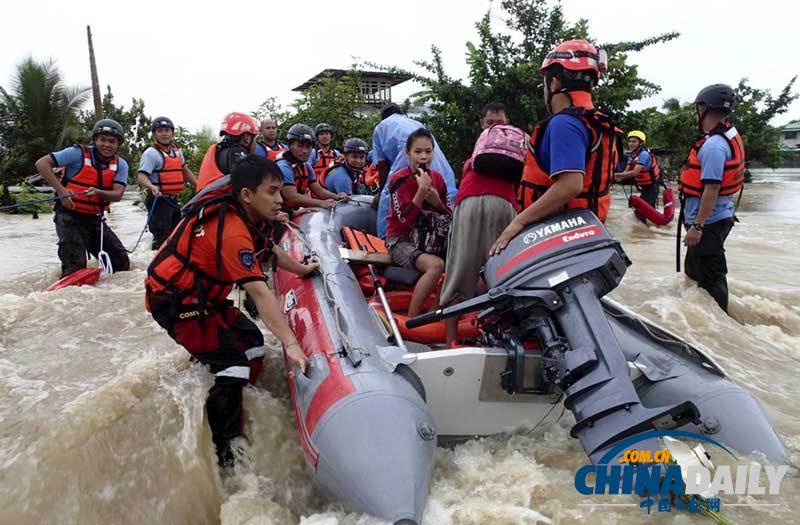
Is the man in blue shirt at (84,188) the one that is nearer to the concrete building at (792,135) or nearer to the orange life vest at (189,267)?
the orange life vest at (189,267)

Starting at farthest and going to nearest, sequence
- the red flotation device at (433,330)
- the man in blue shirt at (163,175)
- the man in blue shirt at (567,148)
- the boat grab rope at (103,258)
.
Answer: the man in blue shirt at (163,175) < the boat grab rope at (103,258) < the red flotation device at (433,330) < the man in blue shirt at (567,148)

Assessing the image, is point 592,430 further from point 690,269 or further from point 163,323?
point 690,269

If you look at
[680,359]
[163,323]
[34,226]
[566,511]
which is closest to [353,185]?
[163,323]

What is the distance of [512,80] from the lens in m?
9.23

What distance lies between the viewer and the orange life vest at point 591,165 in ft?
7.54

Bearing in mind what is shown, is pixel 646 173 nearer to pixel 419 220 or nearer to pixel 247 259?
pixel 419 220

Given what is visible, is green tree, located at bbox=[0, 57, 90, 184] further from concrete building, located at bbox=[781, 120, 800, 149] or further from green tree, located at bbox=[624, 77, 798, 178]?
concrete building, located at bbox=[781, 120, 800, 149]

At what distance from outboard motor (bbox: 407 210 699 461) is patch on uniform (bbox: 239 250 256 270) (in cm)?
71

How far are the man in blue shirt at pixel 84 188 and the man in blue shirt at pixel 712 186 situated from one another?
14.4 ft

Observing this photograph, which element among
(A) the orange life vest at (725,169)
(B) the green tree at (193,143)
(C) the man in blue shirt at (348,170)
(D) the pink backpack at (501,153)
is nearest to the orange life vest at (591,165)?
(D) the pink backpack at (501,153)

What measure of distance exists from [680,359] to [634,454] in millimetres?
Answer: 792

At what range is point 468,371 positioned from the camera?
2.26m

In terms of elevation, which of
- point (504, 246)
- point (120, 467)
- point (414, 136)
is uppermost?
point (414, 136)

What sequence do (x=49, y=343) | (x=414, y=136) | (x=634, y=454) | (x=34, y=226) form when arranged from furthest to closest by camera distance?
(x=34, y=226), (x=49, y=343), (x=414, y=136), (x=634, y=454)
